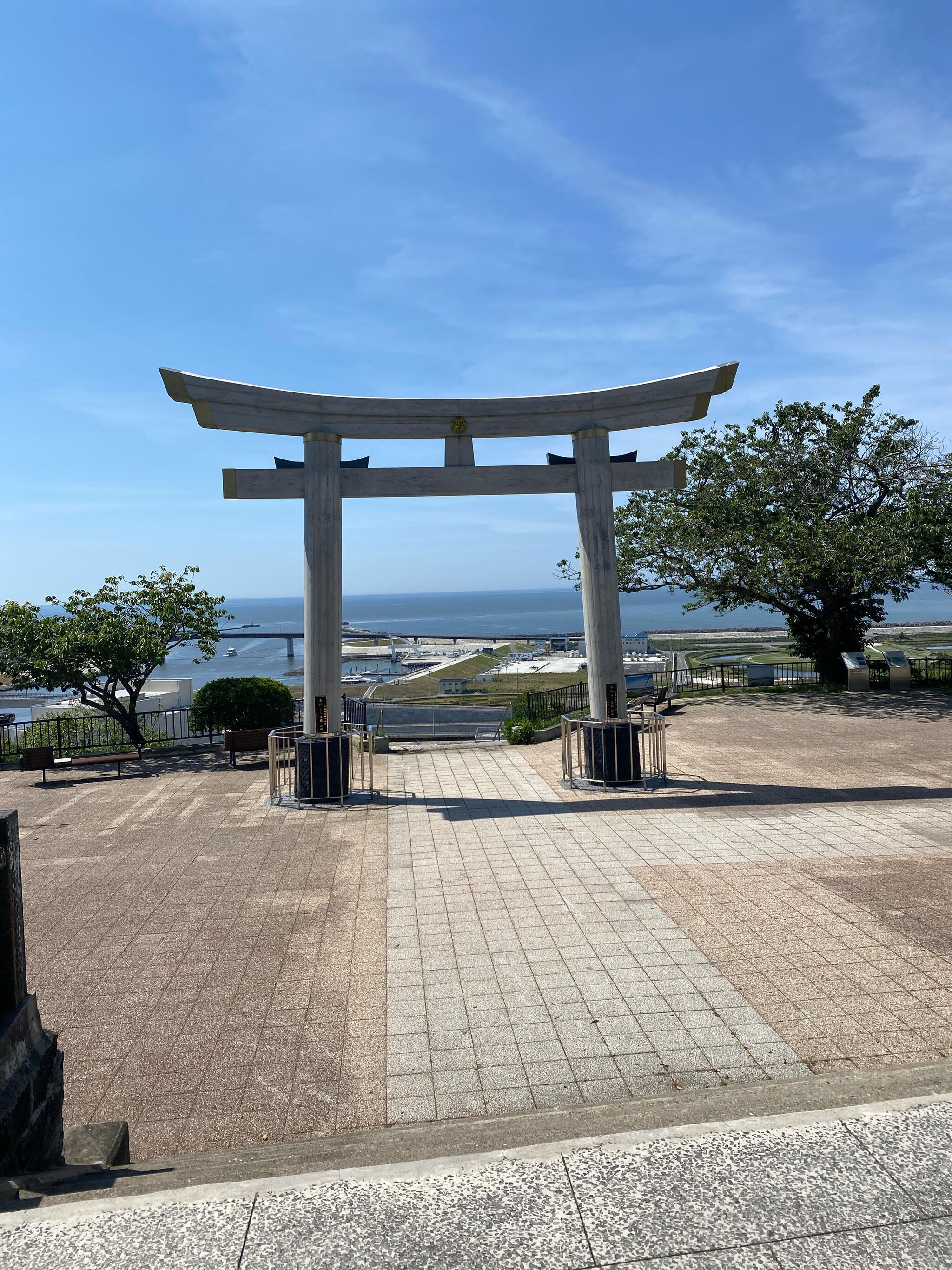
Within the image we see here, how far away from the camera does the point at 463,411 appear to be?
1106 cm

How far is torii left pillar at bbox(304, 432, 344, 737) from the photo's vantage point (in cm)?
1077

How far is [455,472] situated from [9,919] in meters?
8.73

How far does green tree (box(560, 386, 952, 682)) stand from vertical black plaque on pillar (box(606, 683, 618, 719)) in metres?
8.29

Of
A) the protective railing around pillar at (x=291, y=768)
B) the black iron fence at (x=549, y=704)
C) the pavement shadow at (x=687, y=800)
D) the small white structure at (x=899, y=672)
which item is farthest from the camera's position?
the small white structure at (x=899, y=672)

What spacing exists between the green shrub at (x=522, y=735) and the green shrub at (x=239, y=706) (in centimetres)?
433

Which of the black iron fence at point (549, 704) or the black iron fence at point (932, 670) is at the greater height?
the black iron fence at point (932, 670)

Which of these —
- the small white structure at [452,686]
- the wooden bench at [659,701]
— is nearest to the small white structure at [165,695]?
the wooden bench at [659,701]

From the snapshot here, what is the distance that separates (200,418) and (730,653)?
122 ft

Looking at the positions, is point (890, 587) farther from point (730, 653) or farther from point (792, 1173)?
point (730, 653)

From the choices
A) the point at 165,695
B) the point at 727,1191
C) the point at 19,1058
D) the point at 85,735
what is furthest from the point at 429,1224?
the point at 165,695

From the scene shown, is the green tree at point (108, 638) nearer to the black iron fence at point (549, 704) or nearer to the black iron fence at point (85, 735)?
the black iron fence at point (85, 735)

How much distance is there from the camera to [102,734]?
16.8 m

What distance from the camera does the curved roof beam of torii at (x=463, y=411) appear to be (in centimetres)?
1052

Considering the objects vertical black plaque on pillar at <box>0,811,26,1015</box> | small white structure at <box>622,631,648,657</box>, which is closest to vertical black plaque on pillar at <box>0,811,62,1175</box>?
vertical black plaque on pillar at <box>0,811,26,1015</box>
